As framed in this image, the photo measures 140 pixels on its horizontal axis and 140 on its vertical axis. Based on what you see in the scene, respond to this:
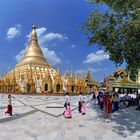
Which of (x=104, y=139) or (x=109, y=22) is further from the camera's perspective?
(x=109, y=22)

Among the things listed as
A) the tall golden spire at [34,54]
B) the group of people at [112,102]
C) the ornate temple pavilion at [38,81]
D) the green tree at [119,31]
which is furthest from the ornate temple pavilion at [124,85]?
the green tree at [119,31]

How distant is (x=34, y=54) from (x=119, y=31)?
2291 inches

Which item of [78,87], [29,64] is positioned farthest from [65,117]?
[29,64]

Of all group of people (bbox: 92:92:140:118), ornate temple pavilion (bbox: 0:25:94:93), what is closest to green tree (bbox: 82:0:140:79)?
group of people (bbox: 92:92:140:118)

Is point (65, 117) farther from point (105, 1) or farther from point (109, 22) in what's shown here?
point (105, 1)

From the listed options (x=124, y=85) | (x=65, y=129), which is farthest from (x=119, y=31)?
(x=124, y=85)

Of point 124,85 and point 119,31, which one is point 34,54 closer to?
point 124,85

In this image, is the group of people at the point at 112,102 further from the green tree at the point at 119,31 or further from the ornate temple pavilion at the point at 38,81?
the ornate temple pavilion at the point at 38,81

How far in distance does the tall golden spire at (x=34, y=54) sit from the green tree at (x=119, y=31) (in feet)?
173

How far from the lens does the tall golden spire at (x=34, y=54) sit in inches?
2702

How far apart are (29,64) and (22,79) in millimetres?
8439

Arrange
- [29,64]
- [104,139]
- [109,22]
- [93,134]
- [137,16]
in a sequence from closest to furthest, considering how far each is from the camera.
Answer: [104,139] < [93,134] < [137,16] < [109,22] < [29,64]

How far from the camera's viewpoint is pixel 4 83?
186 ft

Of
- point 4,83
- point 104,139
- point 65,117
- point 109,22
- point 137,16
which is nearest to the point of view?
point 104,139
